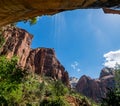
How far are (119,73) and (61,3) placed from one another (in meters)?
75.3

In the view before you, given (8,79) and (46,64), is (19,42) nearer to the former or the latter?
(46,64)

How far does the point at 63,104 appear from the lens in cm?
5609

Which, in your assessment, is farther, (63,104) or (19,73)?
(63,104)

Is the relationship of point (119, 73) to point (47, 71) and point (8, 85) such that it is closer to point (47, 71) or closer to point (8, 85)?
point (8, 85)

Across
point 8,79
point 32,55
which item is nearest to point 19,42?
point 32,55

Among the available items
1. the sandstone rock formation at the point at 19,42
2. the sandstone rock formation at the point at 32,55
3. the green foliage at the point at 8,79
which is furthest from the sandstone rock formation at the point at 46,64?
the green foliage at the point at 8,79


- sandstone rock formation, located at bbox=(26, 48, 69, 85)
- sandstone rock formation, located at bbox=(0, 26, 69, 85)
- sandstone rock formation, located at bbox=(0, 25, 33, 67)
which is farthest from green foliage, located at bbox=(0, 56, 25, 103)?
sandstone rock formation, located at bbox=(26, 48, 69, 85)

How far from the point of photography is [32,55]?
171m

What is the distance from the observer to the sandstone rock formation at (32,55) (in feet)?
500

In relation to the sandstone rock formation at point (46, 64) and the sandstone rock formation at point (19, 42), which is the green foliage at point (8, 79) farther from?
the sandstone rock formation at point (46, 64)

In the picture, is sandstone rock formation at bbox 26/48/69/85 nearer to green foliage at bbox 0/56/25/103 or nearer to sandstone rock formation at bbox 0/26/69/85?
sandstone rock formation at bbox 0/26/69/85

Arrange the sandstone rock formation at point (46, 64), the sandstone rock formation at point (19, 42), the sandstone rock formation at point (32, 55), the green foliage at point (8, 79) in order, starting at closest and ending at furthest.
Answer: the green foliage at point (8, 79), the sandstone rock formation at point (19, 42), the sandstone rock formation at point (32, 55), the sandstone rock formation at point (46, 64)

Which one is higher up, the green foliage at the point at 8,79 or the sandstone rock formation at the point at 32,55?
the sandstone rock formation at the point at 32,55

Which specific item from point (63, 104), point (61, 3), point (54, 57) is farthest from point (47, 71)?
point (61, 3)
